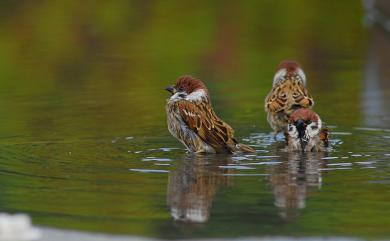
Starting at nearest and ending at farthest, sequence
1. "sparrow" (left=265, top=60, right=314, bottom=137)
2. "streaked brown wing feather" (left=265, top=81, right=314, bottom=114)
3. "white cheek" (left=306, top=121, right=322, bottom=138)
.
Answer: "white cheek" (left=306, top=121, right=322, bottom=138) < "sparrow" (left=265, top=60, right=314, bottom=137) < "streaked brown wing feather" (left=265, top=81, right=314, bottom=114)

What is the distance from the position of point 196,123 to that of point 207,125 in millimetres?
110

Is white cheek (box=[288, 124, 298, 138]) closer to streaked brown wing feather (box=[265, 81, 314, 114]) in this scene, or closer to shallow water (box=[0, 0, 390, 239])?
shallow water (box=[0, 0, 390, 239])

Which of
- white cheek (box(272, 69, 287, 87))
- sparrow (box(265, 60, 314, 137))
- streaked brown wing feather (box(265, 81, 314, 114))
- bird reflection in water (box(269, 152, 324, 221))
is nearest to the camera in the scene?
bird reflection in water (box(269, 152, 324, 221))

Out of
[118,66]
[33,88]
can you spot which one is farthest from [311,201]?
[118,66]

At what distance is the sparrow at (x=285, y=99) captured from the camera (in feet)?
43.2

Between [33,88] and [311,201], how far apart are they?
844 cm

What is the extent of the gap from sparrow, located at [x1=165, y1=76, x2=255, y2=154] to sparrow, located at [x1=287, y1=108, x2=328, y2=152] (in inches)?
15.4

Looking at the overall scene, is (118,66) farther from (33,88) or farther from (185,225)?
(185,225)

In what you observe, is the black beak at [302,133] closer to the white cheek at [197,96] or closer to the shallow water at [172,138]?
the shallow water at [172,138]

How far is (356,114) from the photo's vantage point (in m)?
14.3

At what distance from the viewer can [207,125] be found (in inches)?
476

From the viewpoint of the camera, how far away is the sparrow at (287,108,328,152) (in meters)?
11.8

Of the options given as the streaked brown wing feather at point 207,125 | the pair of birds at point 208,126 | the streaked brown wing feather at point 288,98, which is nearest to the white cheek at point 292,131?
the pair of birds at point 208,126

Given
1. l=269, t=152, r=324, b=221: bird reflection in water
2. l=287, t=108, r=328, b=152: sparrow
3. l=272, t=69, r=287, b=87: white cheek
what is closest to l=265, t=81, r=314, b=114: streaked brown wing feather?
l=272, t=69, r=287, b=87: white cheek
